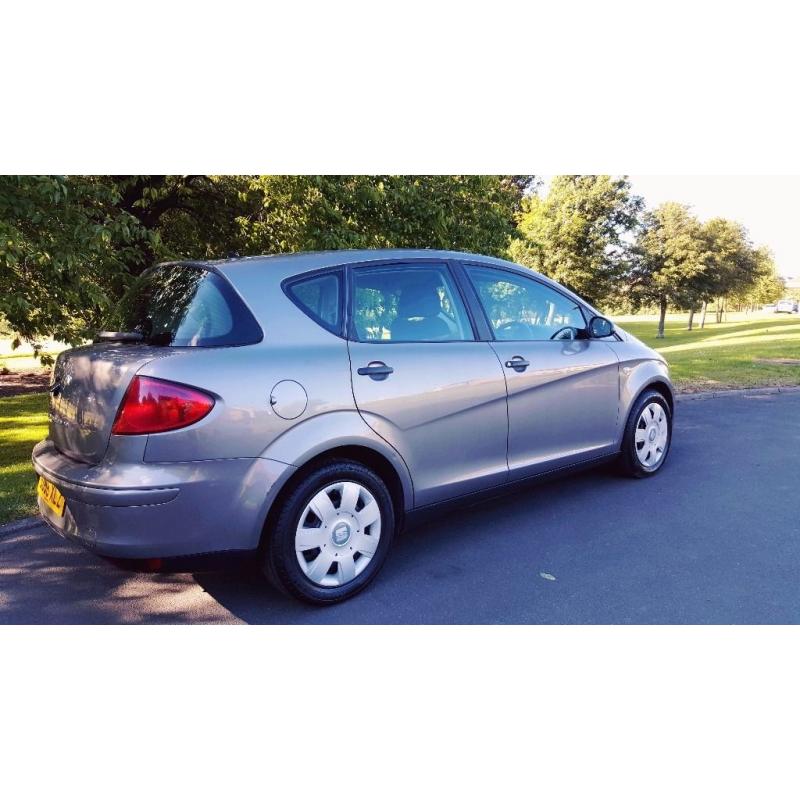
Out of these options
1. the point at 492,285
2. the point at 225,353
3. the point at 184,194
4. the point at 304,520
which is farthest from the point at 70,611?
the point at 184,194

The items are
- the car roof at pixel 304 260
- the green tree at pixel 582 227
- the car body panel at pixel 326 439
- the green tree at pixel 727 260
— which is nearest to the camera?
the car body panel at pixel 326 439

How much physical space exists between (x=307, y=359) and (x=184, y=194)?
714cm

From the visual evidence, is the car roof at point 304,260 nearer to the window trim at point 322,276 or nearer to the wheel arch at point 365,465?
the window trim at point 322,276

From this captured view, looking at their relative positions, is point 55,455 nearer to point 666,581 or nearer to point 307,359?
point 307,359

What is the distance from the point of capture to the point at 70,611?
10.6 ft

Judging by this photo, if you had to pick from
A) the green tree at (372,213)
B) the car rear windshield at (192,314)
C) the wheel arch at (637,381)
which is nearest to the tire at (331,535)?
the car rear windshield at (192,314)

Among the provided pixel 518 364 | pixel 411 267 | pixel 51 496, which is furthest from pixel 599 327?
pixel 51 496

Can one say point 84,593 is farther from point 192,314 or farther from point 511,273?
point 511,273

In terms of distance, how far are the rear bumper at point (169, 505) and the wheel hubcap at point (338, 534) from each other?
A: 261 millimetres

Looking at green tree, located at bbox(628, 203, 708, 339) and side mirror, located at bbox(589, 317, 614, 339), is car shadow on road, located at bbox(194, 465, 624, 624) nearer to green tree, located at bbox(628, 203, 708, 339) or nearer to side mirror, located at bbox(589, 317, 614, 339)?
side mirror, located at bbox(589, 317, 614, 339)

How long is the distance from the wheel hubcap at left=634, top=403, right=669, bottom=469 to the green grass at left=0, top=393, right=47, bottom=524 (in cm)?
465

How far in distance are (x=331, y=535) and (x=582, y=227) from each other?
99.7 ft

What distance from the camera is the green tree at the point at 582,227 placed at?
3062 cm

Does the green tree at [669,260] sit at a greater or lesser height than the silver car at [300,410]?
greater
